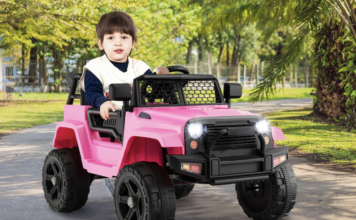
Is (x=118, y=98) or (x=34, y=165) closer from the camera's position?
(x=118, y=98)

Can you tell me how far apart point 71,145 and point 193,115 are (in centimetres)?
216

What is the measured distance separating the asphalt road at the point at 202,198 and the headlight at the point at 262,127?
1.25m

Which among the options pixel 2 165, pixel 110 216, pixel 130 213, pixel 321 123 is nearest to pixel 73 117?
pixel 110 216

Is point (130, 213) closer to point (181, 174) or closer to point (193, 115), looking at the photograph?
point (181, 174)

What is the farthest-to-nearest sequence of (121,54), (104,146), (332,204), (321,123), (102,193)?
(321,123) → (102,193) → (332,204) → (121,54) → (104,146)

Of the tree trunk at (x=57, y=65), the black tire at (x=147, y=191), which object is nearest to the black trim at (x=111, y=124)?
the black tire at (x=147, y=191)

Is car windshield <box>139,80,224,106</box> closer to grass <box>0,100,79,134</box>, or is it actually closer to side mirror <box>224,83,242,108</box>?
side mirror <box>224,83,242,108</box>

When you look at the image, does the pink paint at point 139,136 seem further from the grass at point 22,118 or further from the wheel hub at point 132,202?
the grass at point 22,118

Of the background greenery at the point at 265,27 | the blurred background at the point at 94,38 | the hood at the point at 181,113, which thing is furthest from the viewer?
the blurred background at the point at 94,38

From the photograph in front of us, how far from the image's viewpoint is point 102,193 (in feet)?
20.6

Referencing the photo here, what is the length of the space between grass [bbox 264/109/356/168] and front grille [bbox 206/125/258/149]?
15.8 feet

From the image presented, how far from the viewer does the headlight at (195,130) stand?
12.9 feet

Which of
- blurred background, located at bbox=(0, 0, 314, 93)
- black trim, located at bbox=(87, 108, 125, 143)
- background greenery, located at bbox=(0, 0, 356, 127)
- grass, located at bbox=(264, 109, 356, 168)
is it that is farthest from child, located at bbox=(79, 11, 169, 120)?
blurred background, located at bbox=(0, 0, 314, 93)

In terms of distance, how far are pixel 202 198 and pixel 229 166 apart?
7.29 ft
